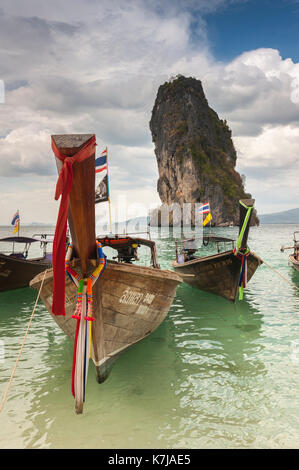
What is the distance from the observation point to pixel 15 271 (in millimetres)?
12148

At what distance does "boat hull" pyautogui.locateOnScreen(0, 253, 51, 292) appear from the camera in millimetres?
11766

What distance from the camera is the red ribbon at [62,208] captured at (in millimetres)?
2939

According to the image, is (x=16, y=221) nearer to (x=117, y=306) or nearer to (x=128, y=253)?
(x=128, y=253)

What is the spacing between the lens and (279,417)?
4301mm

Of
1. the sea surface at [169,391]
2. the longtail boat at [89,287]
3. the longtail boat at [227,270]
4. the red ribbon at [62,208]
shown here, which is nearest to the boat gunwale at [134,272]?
the longtail boat at [89,287]

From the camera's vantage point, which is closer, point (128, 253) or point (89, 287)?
point (89, 287)

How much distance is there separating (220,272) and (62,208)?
328 inches

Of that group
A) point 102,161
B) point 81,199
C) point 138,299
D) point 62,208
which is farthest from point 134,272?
point 102,161

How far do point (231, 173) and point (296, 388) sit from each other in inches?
4201

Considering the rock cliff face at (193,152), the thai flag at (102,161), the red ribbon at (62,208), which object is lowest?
the red ribbon at (62,208)

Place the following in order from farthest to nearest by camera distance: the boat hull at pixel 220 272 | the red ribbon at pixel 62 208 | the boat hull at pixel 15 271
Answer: the boat hull at pixel 15 271
the boat hull at pixel 220 272
the red ribbon at pixel 62 208

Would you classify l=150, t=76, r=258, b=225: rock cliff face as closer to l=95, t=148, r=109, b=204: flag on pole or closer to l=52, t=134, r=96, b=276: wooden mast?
l=95, t=148, r=109, b=204: flag on pole

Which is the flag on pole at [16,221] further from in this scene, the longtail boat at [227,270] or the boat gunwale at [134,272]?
the boat gunwale at [134,272]

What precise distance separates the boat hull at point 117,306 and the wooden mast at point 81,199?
922 mm
